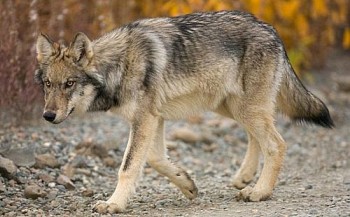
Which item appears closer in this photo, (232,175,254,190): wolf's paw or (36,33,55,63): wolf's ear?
(36,33,55,63): wolf's ear

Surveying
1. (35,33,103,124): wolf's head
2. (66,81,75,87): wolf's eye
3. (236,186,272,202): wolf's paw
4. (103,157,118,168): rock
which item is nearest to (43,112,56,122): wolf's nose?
(35,33,103,124): wolf's head

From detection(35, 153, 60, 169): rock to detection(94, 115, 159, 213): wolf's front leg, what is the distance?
1682mm

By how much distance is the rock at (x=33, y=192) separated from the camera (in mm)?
7436

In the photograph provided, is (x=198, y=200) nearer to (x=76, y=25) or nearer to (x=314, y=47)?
(x=76, y=25)

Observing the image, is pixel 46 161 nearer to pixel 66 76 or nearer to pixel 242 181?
pixel 66 76

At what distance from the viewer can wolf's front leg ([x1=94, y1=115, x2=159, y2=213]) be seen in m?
6.81

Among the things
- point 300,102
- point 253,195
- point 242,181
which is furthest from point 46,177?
point 300,102

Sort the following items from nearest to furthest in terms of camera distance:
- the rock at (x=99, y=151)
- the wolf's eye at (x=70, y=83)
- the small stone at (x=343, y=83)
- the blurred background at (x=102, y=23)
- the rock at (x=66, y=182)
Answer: the wolf's eye at (x=70, y=83) < the rock at (x=66, y=182) < the rock at (x=99, y=151) < the blurred background at (x=102, y=23) < the small stone at (x=343, y=83)

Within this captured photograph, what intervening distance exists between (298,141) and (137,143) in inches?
180

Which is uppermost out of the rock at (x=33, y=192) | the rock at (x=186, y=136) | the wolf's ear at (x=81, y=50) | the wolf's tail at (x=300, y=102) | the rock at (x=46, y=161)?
the wolf's ear at (x=81, y=50)

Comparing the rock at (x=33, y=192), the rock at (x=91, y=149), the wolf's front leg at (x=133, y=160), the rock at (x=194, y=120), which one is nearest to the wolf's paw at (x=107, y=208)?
the wolf's front leg at (x=133, y=160)

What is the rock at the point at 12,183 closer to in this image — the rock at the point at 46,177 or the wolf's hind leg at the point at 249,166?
the rock at the point at 46,177

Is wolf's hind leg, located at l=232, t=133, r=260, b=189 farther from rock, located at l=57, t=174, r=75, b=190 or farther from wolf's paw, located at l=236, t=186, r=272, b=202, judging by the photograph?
rock, located at l=57, t=174, r=75, b=190

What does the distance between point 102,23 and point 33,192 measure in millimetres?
4395
